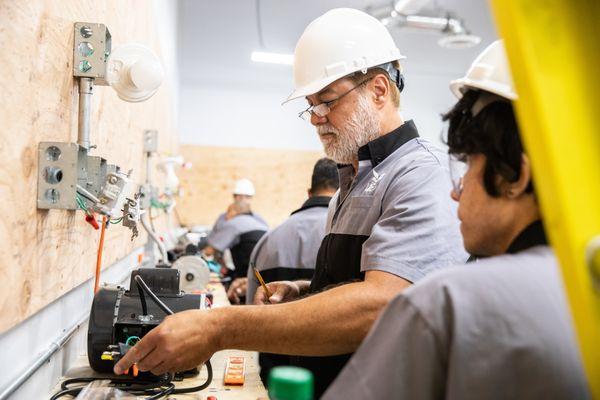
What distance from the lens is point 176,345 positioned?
1.10 metres

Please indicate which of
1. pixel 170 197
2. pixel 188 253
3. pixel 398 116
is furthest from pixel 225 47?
pixel 398 116

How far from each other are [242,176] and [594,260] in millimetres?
7937

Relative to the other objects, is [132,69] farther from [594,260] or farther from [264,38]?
[264,38]

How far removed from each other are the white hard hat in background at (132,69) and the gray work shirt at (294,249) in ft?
4.88

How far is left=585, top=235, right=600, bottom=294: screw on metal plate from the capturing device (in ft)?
1.43

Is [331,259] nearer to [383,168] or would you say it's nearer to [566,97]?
[383,168]

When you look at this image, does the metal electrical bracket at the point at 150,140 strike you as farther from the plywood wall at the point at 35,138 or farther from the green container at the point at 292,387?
the green container at the point at 292,387

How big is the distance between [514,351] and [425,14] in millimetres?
5772

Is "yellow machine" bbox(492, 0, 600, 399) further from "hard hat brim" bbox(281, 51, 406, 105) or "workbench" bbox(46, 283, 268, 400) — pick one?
"hard hat brim" bbox(281, 51, 406, 105)

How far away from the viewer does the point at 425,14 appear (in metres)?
5.83

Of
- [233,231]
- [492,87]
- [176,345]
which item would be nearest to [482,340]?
[492,87]

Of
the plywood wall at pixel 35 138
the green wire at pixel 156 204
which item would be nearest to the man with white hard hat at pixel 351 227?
the plywood wall at pixel 35 138

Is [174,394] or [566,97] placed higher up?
[566,97]

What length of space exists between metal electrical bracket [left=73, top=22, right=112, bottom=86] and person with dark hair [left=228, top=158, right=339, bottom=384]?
1.53 metres
